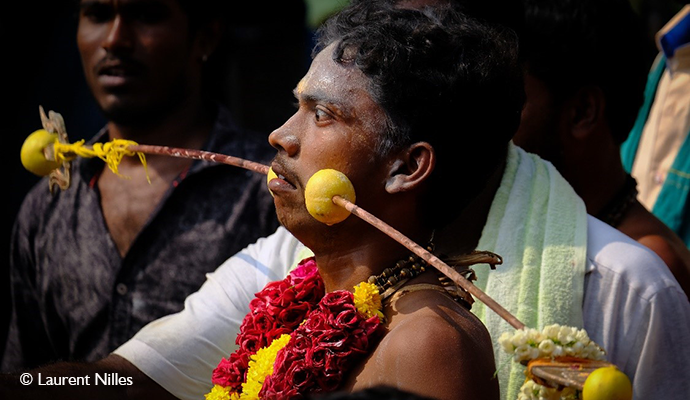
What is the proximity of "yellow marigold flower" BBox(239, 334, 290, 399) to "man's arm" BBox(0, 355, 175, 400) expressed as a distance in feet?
1.84

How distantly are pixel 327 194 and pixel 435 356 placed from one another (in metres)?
0.43

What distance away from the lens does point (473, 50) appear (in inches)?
94.5

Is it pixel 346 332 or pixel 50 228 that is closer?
pixel 346 332

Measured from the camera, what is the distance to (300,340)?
7.49ft

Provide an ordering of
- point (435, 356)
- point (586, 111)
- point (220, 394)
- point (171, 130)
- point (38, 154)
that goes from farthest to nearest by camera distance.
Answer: point (171, 130) → point (586, 111) → point (38, 154) → point (220, 394) → point (435, 356)

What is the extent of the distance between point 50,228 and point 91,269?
33 cm

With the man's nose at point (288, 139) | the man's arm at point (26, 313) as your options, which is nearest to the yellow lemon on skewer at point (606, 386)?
the man's nose at point (288, 139)

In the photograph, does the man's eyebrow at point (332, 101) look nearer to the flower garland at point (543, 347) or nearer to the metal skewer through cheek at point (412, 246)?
the metal skewer through cheek at point (412, 246)

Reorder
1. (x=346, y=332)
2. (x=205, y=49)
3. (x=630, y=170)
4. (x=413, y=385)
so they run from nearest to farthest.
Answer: (x=413, y=385) < (x=346, y=332) < (x=205, y=49) < (x=630, y=170)

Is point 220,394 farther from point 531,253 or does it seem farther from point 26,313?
point 26,313

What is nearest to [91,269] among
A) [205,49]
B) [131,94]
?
[131,94]

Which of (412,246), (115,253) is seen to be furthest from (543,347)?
(115,253)

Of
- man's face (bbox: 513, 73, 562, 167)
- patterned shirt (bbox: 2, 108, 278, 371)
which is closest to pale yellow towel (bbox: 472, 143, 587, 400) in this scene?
man's face (bbox: 513, 73, 562, 167)

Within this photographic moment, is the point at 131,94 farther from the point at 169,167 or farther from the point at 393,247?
the point at 393,247
